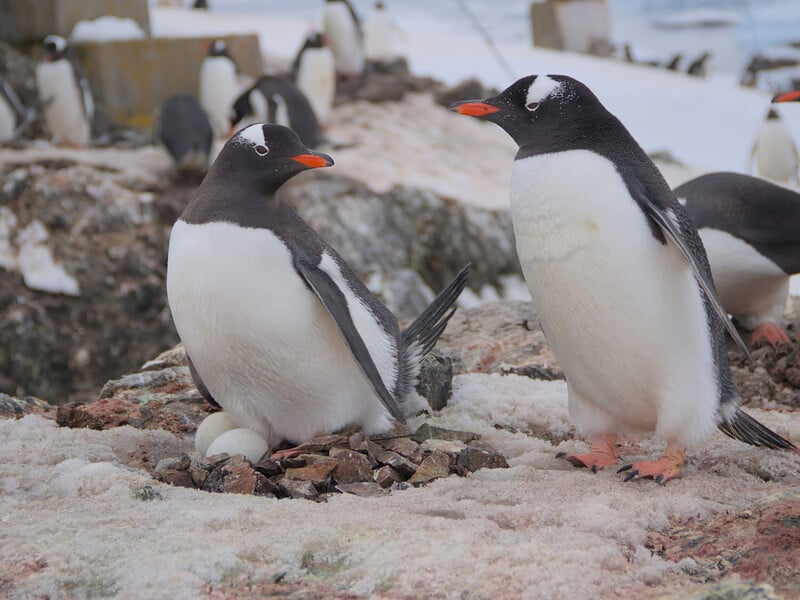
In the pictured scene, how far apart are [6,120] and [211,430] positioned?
6284 millimetres

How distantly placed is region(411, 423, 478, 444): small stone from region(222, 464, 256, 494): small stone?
0.62 meters

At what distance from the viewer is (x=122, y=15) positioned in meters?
10.1

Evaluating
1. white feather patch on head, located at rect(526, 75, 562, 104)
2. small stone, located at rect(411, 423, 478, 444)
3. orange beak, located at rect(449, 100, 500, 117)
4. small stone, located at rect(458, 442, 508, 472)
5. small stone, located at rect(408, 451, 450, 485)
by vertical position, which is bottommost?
small stone, located at rect(411, 423, 478, 444)

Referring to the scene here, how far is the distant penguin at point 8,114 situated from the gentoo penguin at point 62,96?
25cm

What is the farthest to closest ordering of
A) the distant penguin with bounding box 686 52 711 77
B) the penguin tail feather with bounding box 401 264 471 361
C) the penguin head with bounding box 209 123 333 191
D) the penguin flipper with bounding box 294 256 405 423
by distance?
the distant penguin with bounding box 686 52 711 77
the penguin tail feather with bounding box 401 264 471 361
the penguin head with bounding box 209 123 333 191
the penguin flipper with bounding box 294 256 405 423

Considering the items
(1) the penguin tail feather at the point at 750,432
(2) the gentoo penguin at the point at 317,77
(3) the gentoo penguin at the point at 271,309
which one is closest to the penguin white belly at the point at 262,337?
(3) the gentoo penguin at the point at 271,309

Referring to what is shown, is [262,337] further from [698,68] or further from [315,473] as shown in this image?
[698,68]

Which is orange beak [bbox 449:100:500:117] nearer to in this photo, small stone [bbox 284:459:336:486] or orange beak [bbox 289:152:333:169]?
orange beak [bbox 289:152:333:169]

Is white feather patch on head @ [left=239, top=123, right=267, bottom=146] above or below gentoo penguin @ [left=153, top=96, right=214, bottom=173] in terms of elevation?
above

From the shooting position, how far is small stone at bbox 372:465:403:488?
2533 mm

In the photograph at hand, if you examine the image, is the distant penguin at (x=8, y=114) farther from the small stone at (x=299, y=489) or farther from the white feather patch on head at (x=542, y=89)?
the small stone at (x=299, y=489)

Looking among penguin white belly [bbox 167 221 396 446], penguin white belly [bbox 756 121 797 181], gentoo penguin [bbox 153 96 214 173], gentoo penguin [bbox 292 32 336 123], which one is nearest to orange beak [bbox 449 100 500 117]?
penguin white belly [bbox 167 221 396 446]

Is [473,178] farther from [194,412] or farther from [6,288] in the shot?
[194,412]

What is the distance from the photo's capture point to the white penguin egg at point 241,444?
2.71 m
